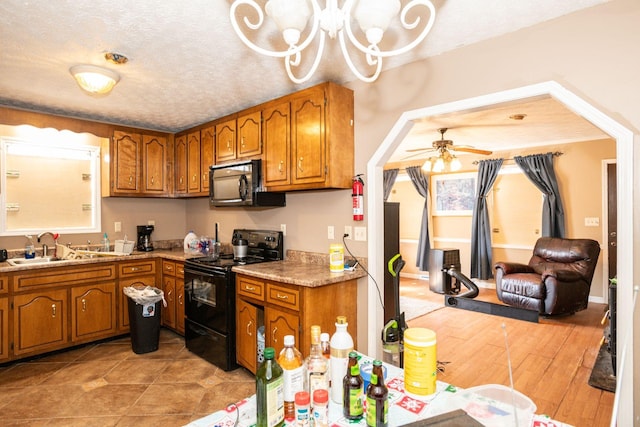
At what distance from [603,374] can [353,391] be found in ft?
10.3

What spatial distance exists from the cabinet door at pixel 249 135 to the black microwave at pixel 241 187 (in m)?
0.13

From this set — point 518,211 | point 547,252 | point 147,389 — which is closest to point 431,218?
point 518,211

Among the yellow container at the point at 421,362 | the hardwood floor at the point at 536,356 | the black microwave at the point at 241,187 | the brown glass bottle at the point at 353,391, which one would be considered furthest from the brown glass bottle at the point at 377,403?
the black microwave at the point at 241,187

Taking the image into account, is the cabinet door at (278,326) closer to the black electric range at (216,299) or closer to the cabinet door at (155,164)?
the black electric range at (216,299)

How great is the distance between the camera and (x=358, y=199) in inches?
112

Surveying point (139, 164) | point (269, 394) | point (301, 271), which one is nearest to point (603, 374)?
point (301, 271)

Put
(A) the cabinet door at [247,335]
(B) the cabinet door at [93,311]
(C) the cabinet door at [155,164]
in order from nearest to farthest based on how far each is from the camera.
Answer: (A) the cabinet door at [247,335] → (B) the cabinet door at [93,311] → (C) the cabinet door at [155,164]

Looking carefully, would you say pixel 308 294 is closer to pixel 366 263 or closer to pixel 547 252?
pixel 366 263

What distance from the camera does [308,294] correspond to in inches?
98.1

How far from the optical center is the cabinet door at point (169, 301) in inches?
154

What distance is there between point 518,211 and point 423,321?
3.11 metres

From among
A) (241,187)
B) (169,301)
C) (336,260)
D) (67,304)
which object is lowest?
(169,301)

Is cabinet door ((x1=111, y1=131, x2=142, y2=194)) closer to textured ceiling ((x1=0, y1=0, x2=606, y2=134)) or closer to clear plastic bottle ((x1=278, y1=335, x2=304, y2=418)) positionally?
textured ceiling ((x1=0, y1=0, x2=606, y2=134))

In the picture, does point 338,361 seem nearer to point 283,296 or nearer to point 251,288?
point 283,296
